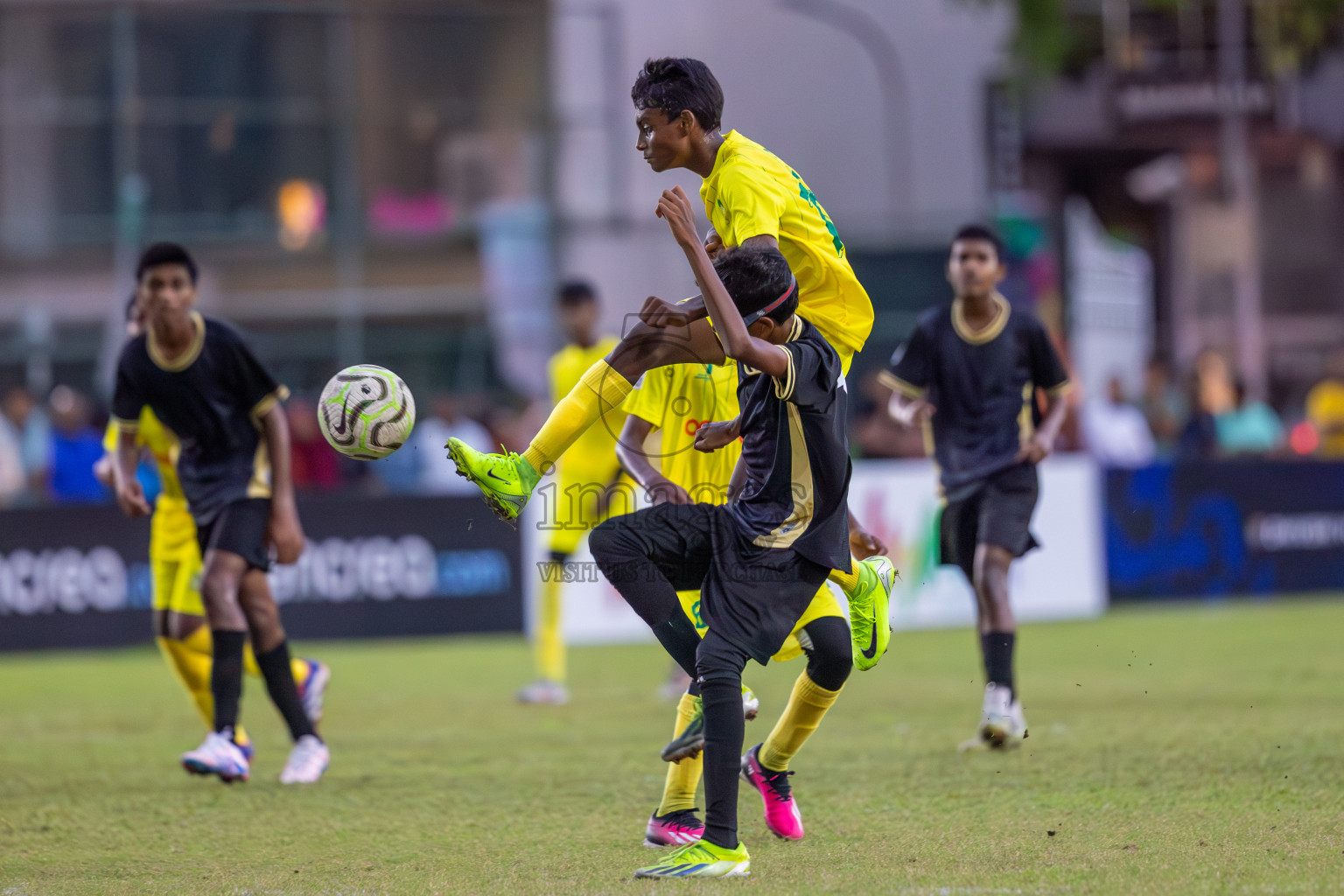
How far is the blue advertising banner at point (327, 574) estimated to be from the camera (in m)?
13.4

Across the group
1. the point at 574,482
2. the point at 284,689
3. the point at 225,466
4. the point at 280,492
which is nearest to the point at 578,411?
the point at 280,492

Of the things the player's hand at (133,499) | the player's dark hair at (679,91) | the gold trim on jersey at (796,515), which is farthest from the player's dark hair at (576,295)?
the gold trim on jersey at (796,515)

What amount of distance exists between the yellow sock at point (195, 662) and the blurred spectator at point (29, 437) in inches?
318

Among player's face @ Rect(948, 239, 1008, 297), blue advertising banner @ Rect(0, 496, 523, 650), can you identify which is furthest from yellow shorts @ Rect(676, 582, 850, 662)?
blue advertising banner @ Rect(0, 496, 523, 650)

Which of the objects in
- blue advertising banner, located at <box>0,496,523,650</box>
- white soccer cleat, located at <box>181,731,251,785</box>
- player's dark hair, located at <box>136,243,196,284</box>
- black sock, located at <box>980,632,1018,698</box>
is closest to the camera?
white soccer cleat, located at <box>181,731,251,785</box>

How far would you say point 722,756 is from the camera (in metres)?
4.83

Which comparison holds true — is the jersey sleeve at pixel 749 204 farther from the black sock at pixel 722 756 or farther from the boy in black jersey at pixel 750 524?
the black sock at pixel 722 756

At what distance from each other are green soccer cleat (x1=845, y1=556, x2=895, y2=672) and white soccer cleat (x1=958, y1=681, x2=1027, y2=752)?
6.55 feet

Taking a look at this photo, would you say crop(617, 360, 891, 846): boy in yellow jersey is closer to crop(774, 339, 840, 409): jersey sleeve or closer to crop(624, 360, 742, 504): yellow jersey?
crop(624, 360, 742, 504): yellow jersey

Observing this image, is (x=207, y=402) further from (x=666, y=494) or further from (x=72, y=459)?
(x=72, y=459)

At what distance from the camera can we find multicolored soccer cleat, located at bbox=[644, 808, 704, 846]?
526 cm

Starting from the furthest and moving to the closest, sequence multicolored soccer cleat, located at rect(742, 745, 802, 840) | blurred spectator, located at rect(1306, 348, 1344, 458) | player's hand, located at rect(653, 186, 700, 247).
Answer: blurred spectator, located at rect(1306, 348, 1344, 458) → multicolored soccer cleat, located at rect(742, 745, 802, 840) → player's hand, located at rect(653, 186, 700, 247)

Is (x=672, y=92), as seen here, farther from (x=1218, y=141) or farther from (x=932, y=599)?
(x=1218, y=141)

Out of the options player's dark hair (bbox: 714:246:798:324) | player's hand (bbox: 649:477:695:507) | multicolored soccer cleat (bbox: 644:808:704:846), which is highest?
player's dark hair (bbox: 714:246:798:324)
